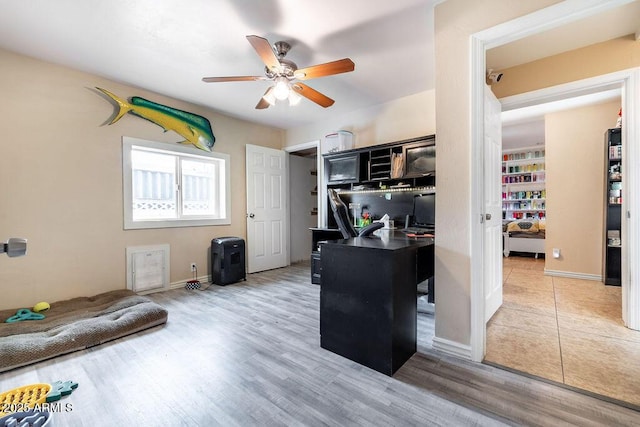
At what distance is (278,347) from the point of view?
6.84 feet

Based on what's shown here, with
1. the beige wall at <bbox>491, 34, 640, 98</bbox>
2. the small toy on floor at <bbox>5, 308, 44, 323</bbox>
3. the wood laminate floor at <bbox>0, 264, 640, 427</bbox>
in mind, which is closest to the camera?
the wood laminate floor at <bbox>0, 264, 640, 427</bbox>

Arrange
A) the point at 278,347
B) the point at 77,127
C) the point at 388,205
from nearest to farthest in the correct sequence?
the point at 278,347
the point at 77,127
the point at 388,205

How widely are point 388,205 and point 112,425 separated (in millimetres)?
3676

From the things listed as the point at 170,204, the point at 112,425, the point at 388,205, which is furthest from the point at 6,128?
the point at 388,205

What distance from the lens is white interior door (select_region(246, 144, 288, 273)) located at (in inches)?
182

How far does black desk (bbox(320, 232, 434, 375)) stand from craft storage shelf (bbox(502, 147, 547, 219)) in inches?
263

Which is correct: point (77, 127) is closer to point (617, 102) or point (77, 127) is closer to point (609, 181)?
point (609, 181)

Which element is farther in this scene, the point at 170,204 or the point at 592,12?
the point at 170,204

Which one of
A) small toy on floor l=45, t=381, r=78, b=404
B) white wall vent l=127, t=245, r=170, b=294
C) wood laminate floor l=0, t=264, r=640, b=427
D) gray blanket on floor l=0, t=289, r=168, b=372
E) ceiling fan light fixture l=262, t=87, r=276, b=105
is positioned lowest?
wood laminate floor l=0, t=264, r=640, b=427

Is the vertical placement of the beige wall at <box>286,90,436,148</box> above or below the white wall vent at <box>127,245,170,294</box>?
above

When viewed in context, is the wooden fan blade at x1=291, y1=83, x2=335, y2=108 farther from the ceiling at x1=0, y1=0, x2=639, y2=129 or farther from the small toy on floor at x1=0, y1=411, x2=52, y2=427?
the small toy on floor at x1=0, y1=411, x2=52, y2=427

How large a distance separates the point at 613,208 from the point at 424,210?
253 centimetres

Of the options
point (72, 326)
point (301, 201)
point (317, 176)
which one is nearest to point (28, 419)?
point (72, 326)

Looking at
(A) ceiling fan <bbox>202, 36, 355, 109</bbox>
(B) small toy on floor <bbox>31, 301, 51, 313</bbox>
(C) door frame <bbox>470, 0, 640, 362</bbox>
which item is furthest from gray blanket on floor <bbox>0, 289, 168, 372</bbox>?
(C) door frame <bbox>470, 0, 640, 362</bbox>
